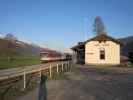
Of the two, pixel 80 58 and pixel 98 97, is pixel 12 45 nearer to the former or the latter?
pixel 80 58

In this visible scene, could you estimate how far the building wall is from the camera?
1512 inches

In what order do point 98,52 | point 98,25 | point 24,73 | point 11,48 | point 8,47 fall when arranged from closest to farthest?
point 24,73
point 98,52
point 98,25
point 8,47
point 11,48

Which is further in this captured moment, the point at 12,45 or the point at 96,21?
the point at 12,45

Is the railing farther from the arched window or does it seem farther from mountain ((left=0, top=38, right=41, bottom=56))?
mountain ((left=0, top=38, right=41, bottom=56))

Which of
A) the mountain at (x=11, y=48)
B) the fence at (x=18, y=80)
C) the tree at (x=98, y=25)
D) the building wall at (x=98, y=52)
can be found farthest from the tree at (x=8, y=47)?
the fence at (x=18, y=80)

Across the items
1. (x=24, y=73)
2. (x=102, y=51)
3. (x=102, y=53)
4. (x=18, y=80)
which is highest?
(x=102, y=51)

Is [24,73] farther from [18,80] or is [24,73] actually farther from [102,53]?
[102,53]

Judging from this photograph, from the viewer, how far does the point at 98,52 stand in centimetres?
3897

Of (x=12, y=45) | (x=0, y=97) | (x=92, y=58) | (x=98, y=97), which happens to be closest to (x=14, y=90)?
(x=0, y=97)

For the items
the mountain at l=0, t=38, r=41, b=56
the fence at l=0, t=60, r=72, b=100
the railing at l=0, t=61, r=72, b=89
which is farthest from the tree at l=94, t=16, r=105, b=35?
the fence at l=0, t=60, r=72, b=100

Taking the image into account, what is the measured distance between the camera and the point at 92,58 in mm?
39250

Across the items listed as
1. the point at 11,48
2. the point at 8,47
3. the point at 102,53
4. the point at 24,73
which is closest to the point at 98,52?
the point at 102,53

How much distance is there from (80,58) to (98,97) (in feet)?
121

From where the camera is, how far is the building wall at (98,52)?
38.4m
